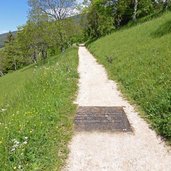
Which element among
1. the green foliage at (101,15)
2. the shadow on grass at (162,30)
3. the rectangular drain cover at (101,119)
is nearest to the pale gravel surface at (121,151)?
the rectangular drain cover at (101,119)

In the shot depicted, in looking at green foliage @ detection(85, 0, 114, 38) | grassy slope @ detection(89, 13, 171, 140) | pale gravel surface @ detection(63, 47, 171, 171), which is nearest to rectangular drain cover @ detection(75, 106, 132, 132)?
pale gravel surface @ detection(63, 47, 171, 171)

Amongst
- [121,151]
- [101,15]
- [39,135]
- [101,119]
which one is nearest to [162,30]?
[101,119]

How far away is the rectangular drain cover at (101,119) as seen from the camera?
8.31 meters

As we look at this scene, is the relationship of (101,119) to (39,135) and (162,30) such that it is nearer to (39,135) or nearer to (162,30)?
(39,135)

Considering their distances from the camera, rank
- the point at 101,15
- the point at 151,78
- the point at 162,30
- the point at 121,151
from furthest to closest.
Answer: the point at 101,15
the point at 162,30
the point at 151,78
the point at 121,151

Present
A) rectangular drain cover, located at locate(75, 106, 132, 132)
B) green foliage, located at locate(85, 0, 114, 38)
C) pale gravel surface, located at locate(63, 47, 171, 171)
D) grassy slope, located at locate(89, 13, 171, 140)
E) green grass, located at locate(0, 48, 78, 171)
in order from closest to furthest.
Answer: green grass, located at locate(0, 48, 78, 171)
pale gravel surface, located at locate(63, 47, 171, 171)
rectangular drain cover, located at locate(75, 106, 132, 132)
grassy slope, located at locate(89, 13, 171, 140)
green foliage, located at locate(85, 0, 114, 38)

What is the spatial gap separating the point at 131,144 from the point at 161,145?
701 mm

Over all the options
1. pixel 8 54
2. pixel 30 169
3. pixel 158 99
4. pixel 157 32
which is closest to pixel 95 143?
pixel 30 169

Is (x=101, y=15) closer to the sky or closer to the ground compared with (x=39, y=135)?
closer to the ground

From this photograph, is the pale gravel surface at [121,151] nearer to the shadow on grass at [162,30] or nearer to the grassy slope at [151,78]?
the grassy slope at [151,78]

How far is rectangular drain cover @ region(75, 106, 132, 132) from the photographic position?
8312 mm

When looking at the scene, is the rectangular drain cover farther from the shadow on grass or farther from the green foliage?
the green foliage

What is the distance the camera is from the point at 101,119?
354 inches

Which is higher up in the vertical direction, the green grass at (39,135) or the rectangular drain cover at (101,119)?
the green grass at (39,135)
